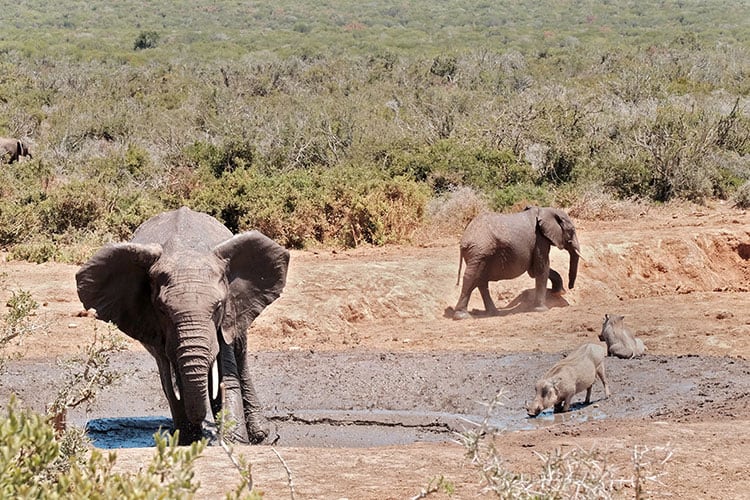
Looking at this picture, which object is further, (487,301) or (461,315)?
(487,301)

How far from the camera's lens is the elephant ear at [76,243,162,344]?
24.9 ft

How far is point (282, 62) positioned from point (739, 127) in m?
25.3

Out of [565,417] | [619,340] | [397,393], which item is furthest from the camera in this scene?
[619,340]

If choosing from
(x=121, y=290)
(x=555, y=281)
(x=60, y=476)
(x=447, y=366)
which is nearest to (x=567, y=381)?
(x=447, y=366)

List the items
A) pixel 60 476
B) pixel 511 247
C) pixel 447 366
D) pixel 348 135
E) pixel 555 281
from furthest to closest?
pixel 348 135, pixel 555 281, pixel 511 247, pixel 447 366, pixel 60 476

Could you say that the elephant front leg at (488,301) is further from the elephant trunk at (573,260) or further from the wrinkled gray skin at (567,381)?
the wrinkled gray skin at (567,381)

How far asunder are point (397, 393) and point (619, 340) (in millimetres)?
2480

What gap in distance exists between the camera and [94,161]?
73.5 ft

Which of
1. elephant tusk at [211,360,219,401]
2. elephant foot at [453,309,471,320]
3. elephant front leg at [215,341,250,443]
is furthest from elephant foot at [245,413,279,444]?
elephant foot at [453,309,471,320]

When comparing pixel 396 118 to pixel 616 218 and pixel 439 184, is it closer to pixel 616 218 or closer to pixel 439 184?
pixel 439 184

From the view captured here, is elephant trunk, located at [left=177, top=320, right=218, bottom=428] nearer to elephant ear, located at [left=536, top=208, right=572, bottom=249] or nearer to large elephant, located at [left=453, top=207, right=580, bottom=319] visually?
large elephant, located at [left=453, top=207, right=580, bottom=319]

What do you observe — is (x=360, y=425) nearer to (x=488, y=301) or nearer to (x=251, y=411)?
(x=251, y=411)

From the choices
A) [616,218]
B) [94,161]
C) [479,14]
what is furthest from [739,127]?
[479,14]

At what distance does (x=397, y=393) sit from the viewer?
10859 mm
